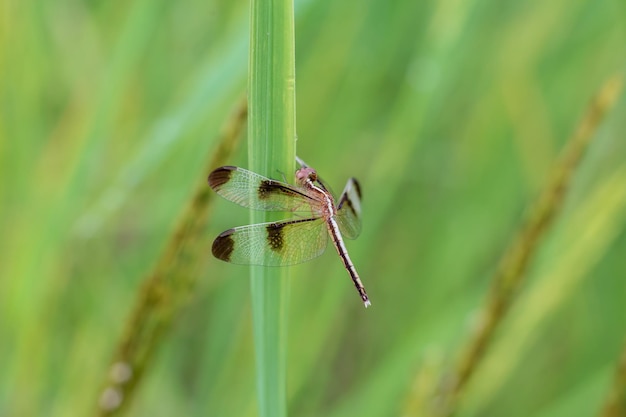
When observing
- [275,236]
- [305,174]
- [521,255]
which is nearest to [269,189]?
[275,236]

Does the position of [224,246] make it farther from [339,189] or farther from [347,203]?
[339,189]

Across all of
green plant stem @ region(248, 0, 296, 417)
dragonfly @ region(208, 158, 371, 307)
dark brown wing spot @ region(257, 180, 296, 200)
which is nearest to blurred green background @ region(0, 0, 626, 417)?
dragonfly @ region(208, 158, 371, 307)

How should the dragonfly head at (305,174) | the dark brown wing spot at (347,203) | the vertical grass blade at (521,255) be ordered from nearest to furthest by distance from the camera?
the vertical grass blade at (521,255) → the dragonfly head at (305,174) → the dark brown wing spot at (347,203)

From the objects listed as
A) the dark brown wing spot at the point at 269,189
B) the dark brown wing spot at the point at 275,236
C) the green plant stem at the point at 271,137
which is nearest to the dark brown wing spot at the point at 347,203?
the dark brown wing spot at the point at 275,236

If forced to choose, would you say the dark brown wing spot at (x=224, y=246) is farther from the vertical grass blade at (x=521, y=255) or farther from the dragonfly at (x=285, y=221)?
the vertical grass blade at (x=521, y=255)

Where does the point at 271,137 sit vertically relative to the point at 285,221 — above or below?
below

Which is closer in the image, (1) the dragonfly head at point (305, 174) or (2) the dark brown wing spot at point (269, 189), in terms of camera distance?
(2) the dark brown wing spot at point (269, 189)

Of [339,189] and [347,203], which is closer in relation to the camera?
[347,203]
